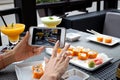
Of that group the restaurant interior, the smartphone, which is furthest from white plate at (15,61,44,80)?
the smartphone

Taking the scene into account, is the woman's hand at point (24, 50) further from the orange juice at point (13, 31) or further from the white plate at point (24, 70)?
the orange juice at point (13, 31)

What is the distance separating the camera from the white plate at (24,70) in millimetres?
958

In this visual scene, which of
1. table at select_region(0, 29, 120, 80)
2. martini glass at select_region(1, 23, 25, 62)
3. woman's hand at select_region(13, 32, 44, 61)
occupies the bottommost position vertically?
table at select_region(0, 29, 120, 80)

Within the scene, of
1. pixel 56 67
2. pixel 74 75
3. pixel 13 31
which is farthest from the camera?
pixel 13 31

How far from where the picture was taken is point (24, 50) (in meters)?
1.16

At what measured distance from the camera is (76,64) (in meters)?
1.09

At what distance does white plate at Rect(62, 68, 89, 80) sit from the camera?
930mm

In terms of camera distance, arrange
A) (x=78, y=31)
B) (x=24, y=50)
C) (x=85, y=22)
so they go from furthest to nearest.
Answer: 1. (x=85, y=22)
2. (x=78, y=31)
3. (x=24, y=50)

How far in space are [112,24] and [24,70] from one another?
5.98ft

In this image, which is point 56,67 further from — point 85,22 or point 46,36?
point 85,22

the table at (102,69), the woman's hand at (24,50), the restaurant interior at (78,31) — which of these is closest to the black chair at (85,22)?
the restaurant interior at (78,31)

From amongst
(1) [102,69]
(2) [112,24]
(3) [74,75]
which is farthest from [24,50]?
(2) [112,24]

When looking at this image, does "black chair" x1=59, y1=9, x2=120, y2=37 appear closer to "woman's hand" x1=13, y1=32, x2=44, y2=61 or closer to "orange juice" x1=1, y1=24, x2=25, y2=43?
"orange juice" x1=1, y1=24, x2=25, y2=43

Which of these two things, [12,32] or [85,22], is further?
[85,22]
